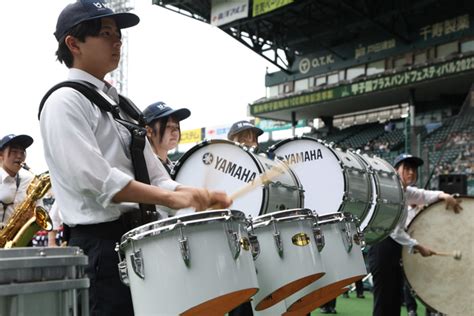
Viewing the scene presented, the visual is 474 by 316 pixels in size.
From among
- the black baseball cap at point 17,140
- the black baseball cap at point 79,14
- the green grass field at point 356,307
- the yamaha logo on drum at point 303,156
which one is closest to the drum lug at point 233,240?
the black baseball cap at point 79,14

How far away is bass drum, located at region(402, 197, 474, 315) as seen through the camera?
18.9 ft

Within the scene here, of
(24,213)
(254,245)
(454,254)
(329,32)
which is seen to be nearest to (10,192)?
(24,213)

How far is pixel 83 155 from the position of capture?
2080 millimetres

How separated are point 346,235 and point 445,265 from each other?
2897mm

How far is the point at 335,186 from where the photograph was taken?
511 cm

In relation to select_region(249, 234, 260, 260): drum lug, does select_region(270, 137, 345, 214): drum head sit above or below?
above

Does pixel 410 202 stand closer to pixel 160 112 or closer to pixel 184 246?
pixel 160 112

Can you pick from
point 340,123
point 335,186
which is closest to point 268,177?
point 335,186

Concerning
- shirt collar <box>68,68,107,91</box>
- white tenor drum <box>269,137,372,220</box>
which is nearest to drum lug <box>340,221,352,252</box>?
white tenor drum <box>269,137,372,220</box>

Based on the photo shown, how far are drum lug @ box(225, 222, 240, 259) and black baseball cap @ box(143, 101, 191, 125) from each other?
2.10m

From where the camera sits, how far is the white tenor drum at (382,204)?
17.9 feet

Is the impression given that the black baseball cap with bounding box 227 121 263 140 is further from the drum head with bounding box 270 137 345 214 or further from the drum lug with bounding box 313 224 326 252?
→ the drum lug with bounding box 313 224 326 252

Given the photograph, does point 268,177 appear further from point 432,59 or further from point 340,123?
point 340,123

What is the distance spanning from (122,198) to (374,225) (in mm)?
3806
